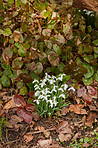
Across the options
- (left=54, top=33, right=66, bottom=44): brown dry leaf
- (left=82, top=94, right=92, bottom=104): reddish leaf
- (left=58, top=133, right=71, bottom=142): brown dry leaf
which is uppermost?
(left=54, top=33, right=66, bottom=44): brown dry leaf

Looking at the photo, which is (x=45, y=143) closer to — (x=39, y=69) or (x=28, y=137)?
(x=28, y=137)

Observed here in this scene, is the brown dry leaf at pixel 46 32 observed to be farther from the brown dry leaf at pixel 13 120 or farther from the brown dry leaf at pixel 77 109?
the brown dry leaf at pixel 13 120

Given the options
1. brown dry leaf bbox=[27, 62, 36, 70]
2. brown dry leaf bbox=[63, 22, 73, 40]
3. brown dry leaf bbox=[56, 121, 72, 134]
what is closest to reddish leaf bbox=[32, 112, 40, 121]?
brown dry leaf bbox=[56, 121, 72, 134]

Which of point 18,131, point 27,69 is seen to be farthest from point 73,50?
point 18,131

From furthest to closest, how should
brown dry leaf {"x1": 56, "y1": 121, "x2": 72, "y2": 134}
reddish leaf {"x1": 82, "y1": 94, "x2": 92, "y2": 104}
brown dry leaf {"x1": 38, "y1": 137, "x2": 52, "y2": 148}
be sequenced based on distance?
1. reddish leaf {"x1": 82, "y1": 94, "x2": 92, "y2": 104}
2. brown dry leaf {"x1": 56, "y1": 121, "x2": 72, "y2": 134}
3. brown dry leaf {"x1": 38, "y1": 137, "x2": 52, "y2": 148}

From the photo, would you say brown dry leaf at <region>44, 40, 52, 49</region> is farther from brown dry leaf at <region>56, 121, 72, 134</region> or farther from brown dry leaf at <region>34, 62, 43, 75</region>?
brown dry leaf at <region>56, 121, 72, 134</region>

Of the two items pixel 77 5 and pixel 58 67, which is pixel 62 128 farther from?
pixel 77 5

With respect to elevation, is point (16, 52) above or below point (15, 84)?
above
